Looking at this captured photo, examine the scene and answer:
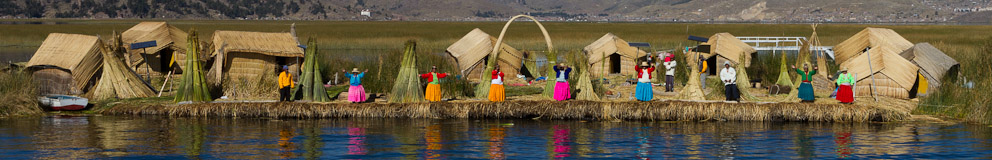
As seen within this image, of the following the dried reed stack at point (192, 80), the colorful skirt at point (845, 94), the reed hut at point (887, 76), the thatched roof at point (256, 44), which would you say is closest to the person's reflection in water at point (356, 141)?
the dried reed stack at point (192, 80)

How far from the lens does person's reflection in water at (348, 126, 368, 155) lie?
16197mm

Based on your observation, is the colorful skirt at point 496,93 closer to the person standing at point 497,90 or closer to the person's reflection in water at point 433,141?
the person standing at point 497,90

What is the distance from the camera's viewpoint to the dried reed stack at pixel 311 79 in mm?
20578

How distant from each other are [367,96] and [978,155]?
37.1 ft

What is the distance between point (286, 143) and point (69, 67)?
26.8ft

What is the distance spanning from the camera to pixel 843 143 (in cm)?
1695

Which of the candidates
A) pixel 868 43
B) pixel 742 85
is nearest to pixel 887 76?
pixel 742 85

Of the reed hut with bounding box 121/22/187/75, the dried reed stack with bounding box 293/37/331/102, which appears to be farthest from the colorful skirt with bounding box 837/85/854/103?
the reed hut with bounding box 121/22/187/75

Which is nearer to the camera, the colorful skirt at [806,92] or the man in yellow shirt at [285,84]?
the man in yellow shirt at [285,84]

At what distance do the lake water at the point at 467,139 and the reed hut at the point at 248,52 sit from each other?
18.9ft

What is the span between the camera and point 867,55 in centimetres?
2333

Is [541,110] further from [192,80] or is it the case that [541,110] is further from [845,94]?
[192,80]

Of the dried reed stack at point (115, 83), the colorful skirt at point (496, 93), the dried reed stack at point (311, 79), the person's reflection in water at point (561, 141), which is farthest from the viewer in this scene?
the dried reed stack at point (115, 83)

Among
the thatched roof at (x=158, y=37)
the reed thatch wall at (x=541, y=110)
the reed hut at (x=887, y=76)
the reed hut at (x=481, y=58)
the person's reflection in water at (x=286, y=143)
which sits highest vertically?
the thatched roof at (x=158, y=37)
